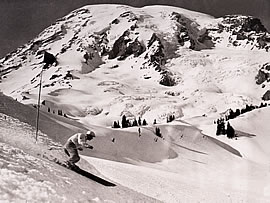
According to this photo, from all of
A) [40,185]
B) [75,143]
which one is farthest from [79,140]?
[40,185]

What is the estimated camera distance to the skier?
1516 cm

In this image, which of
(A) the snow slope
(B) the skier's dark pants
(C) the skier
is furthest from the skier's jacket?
(A) the snow slope

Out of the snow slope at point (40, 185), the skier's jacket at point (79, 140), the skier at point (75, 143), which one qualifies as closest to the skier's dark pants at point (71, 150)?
the skier at point (75, 143)

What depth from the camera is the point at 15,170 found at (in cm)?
1137

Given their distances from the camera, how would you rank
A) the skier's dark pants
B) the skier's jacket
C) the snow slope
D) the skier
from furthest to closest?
1. the skier's dark pants
2. the skier's jacket
3. the skier
4. the snow slope

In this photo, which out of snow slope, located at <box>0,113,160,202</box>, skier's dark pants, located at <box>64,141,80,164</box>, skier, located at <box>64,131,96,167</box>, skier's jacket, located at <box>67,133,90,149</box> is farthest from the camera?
skier's dark pants, located at <box>64,141,80,164</box>

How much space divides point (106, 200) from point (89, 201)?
1161mm

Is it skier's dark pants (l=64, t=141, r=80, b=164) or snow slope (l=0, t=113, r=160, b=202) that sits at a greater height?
snow slope (l=0, t=113, r=160, b=202)

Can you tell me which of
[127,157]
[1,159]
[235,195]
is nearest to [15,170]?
[1,159]

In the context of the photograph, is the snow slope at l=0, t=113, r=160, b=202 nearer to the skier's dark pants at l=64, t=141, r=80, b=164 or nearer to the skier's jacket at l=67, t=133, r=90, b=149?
the skier's jacket at l=67, t=133, r=90, b=149

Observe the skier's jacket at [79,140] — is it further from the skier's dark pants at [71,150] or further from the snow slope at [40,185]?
the snow slope at [40,185]

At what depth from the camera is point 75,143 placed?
15672 millimetres

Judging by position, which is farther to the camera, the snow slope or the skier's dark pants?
the skier's dark pants

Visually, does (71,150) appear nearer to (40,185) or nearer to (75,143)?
(75,143)
